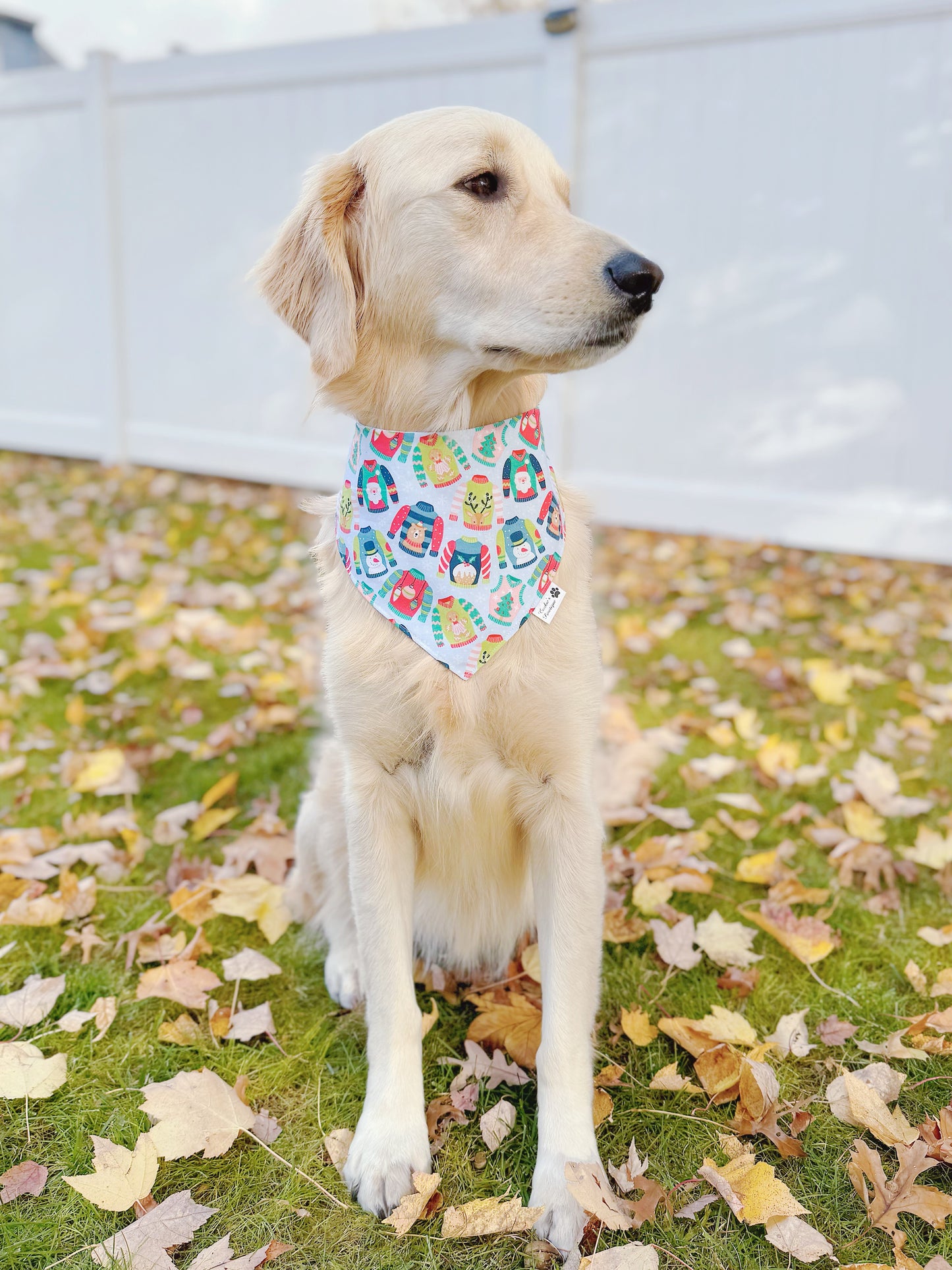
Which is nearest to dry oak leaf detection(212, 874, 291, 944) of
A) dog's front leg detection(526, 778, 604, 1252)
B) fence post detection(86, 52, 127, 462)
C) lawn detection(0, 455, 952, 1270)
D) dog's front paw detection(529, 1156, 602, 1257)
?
lawn detection(0, 455, 952, 1270)

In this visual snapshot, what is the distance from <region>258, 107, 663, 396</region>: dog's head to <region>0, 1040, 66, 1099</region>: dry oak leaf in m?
1.41

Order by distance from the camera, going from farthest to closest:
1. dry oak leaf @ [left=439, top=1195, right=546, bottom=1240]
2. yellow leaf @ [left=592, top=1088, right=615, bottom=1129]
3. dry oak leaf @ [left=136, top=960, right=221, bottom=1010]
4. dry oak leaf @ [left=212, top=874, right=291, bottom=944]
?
dry oak leaf @ [left=212, top=874, right=291, bottom=944] → dry oak leaf @ [left=136, top=960, right=221, bottom=1010] → yellow leaf @ [left=592, top=1088, right=615, bottom=1129] → dry oak leaf @ [left=439, top=1195, right=546, bottom=1240]

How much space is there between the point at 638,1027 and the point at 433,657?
2.97ft

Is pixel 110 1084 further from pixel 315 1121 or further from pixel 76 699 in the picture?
pixel 76 699

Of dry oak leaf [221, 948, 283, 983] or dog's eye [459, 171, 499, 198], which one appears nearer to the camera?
dog's eye [459, 171, 499, 198]

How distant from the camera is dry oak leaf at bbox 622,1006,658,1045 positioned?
6.26 feet

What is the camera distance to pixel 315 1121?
5.80ft

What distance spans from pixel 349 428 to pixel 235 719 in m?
2.76

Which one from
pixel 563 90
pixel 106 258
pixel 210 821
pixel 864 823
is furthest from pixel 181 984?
pixel 106 258

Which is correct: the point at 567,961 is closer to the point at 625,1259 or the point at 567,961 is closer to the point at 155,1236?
the point at 625,1259

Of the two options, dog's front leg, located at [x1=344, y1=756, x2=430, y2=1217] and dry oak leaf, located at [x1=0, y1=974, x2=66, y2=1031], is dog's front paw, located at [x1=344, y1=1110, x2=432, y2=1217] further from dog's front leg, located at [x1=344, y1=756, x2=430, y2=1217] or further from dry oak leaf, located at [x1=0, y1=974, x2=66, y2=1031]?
dry oak leaf, located at [x1=0, y1=974, x2=66, y2=1031]

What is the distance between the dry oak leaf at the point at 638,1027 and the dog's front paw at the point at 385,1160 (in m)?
0.47

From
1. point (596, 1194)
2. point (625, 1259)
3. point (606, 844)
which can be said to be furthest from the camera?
point (606, 844)

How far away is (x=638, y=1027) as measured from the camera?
76.0 inches
